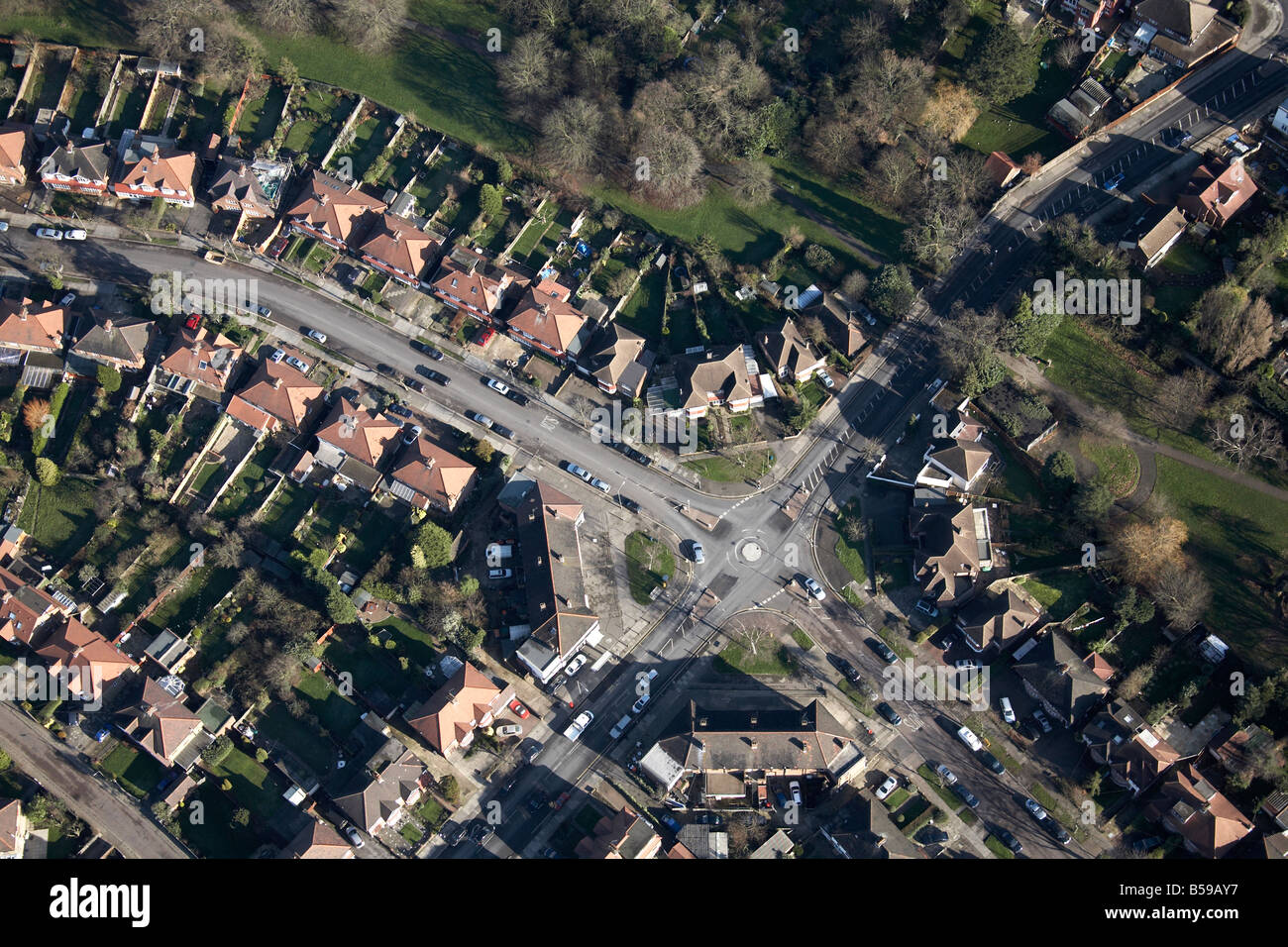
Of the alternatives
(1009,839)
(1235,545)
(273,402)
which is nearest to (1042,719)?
(1009,839)

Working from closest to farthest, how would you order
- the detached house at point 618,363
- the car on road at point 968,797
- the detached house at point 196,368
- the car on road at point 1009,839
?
the car on road at point 1009,839 < the car on road at point 968,797 < the detached house at point 618,363 < the detached house at point 196,368

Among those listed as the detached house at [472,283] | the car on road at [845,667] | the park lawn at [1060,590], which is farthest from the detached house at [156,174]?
the park lawn at [1060,590]

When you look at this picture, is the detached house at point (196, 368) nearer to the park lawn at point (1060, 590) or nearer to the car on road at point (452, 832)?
the car on road at point (452, 832)

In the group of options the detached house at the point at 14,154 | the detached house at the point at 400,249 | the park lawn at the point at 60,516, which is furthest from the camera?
the detached house at the point at 14,154

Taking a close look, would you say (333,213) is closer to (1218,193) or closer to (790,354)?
(790,354)

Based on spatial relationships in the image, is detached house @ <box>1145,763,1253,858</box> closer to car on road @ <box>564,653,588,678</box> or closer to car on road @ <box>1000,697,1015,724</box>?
car on road @ <box>1000,697,1015,724</box>

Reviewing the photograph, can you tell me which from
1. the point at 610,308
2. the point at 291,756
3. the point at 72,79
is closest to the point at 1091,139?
the point at 610,308
